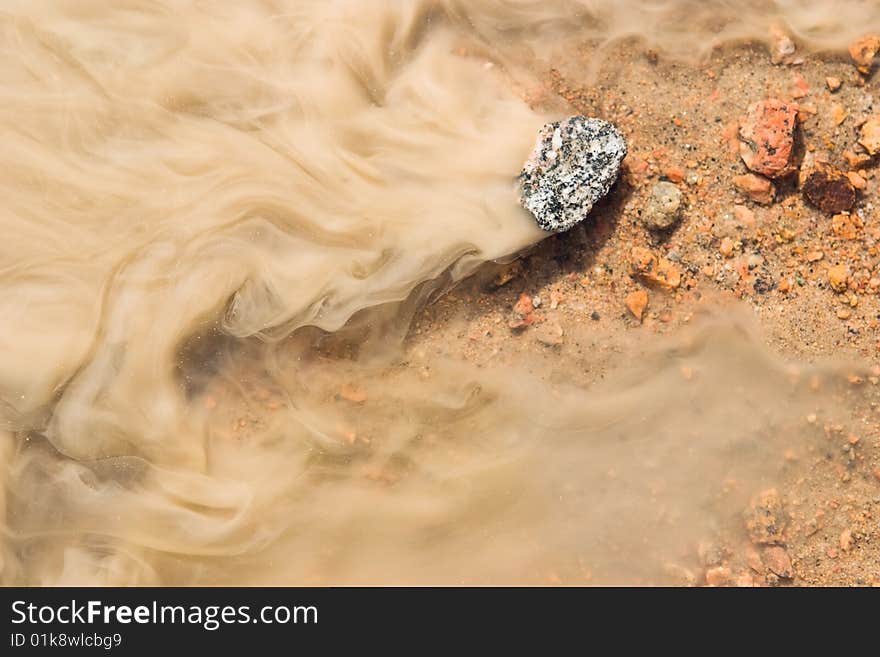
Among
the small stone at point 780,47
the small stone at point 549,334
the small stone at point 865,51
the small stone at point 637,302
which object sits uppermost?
the small stone at point 780,47

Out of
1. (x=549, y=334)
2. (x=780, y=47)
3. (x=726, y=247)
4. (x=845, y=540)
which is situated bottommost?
(x=845, y=540)

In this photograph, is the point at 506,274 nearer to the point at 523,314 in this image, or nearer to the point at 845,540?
the point at 523,314

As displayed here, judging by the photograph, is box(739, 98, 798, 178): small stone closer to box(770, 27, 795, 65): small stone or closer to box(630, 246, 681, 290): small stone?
box(770, 27, 795, 65): small stone

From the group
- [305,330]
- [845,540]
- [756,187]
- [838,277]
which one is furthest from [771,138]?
[305,330]

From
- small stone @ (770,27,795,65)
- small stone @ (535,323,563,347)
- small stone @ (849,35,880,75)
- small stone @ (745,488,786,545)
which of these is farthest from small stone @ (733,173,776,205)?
small stone @ (745,488,786,545)

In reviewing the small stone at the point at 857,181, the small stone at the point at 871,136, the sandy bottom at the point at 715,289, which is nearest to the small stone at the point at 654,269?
the sandy bottom at the point at 715,289

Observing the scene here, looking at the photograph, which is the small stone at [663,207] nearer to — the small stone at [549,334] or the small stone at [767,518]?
the small stone at [549,334]

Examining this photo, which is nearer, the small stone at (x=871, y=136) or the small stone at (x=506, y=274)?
the small stone at (x=871, y=136)
